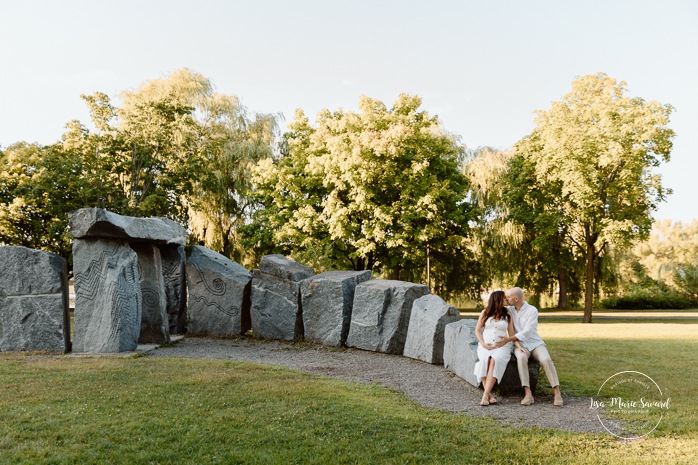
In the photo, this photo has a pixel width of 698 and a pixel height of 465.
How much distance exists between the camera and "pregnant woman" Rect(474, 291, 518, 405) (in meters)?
7.34

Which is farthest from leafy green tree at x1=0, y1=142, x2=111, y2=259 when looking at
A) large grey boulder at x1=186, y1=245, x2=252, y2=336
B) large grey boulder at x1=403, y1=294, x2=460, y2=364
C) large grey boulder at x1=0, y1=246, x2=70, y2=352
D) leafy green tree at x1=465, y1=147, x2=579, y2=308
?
leafy green tree at x1=465, y1=147, x2=579, y2=308

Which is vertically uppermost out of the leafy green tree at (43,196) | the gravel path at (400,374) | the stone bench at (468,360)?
the leafy green tree at (43,196)

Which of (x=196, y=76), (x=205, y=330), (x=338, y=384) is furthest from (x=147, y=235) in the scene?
(x=196, y=76)

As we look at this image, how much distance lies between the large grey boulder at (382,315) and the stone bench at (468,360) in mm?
1861

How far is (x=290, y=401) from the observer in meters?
6.77

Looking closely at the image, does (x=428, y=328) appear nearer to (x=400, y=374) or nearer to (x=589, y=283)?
(x=400, y=374)

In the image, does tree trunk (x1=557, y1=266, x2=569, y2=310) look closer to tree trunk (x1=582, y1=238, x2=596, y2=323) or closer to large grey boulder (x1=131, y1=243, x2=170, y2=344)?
tree trunk (x1=582, y1=238, x2=596, y2=323)

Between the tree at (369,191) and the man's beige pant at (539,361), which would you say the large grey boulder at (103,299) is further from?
the tree at (369,191)

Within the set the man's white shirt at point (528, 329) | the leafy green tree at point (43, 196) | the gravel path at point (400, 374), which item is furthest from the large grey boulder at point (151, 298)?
the leafy green tree at point (43, 196)

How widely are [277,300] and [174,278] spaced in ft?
10.2

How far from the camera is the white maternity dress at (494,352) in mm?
7391

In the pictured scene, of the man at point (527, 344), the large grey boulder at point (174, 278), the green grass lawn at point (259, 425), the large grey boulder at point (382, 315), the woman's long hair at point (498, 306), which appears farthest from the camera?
the large grey boulder at point (174, 278)

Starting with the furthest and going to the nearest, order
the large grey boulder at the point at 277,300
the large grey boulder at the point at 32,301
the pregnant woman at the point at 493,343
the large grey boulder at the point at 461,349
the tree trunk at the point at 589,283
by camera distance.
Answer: the tree trunk at the point at 589,283, the large grey boulder at the point at 277,300, the large grey boulder at the point at 32,301, the large grey boulder at the point at 461,349, the pregnant woman at the point at 493,343

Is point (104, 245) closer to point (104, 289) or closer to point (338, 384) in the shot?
point (104, 289)
